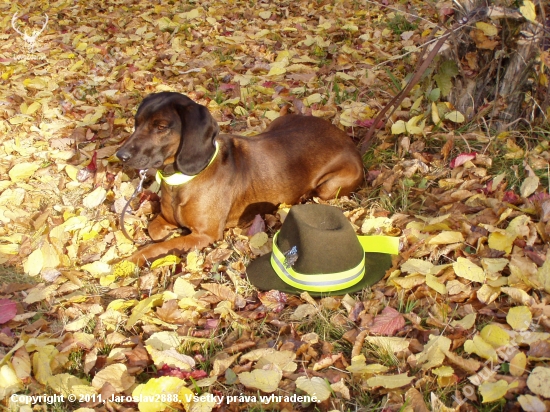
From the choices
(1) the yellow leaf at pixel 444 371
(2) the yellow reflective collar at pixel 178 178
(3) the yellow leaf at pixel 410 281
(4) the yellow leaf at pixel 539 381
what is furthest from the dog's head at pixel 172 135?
(4) the yellow leaf at pixel 539 381

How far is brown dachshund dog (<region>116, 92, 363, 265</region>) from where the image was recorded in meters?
3.81

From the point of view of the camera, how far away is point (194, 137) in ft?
12.4

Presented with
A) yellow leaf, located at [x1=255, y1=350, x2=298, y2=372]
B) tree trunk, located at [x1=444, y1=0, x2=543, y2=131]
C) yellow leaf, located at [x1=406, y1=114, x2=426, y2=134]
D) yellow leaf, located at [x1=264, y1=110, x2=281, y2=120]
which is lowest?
yellow leaf, located at [x1=264, y1=110, x2=281, y2=120]

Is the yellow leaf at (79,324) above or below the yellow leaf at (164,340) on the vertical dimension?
below

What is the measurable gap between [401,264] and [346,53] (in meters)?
3.99

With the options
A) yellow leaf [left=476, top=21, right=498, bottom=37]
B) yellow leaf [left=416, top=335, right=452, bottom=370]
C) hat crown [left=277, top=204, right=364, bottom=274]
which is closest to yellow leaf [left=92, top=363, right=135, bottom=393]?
hat crown [left=277, top=204, right=364, bottom=274]

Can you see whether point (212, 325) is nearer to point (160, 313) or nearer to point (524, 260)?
point (160, 313)

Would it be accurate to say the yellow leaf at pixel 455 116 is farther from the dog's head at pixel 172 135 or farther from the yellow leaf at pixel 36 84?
the yellow leaf at pixel 36 84

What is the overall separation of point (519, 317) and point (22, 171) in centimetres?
445

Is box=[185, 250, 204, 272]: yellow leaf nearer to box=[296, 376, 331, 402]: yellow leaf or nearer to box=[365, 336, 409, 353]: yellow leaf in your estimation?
box=[296, 376, 331, 402]: yellow leaf

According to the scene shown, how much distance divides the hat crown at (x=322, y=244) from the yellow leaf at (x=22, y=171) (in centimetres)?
301

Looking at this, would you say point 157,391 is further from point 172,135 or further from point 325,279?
point 172,135

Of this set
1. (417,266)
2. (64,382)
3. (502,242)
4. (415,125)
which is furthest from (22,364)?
(415,125)

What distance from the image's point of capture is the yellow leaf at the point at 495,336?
2.61 metres
